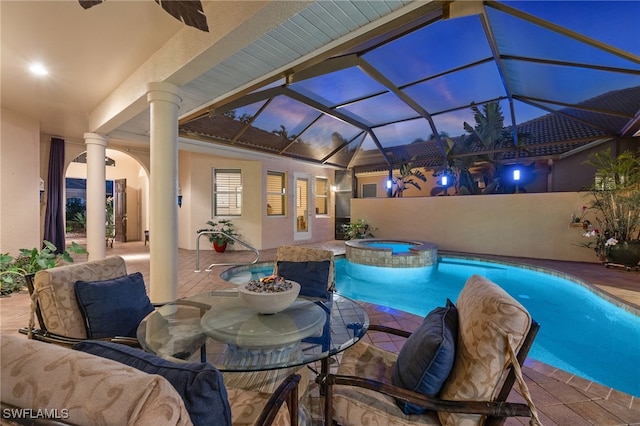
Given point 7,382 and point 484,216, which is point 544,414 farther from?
point 484,216

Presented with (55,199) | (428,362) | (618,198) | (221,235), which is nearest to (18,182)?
(55,199)

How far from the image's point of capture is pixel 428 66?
483 cm

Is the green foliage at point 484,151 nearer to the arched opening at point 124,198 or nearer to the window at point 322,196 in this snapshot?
the window at point 322,196

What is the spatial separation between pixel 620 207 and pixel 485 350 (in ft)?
21.1

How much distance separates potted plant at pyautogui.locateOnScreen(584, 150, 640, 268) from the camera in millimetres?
5086

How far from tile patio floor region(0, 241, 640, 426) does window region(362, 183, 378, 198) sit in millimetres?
6238

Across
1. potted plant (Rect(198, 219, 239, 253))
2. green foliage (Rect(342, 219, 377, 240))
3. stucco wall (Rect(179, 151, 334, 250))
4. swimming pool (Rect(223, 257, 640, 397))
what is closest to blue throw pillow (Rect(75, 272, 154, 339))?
swimming pool (Rect(223, 257, 640, 397))

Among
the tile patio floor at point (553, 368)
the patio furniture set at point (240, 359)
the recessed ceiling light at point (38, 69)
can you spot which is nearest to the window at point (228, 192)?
the tile patio floor at point (553, 368)

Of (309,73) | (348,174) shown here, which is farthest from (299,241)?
(309,73)

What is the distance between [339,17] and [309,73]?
103 inches

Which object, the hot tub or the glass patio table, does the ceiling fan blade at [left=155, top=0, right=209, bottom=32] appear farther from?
the hot tub

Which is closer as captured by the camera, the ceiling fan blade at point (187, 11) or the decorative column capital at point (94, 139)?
the ceiling fan blade at point (187, 11)

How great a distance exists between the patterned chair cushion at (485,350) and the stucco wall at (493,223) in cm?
726

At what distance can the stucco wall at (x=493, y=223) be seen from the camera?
22.1 feet
